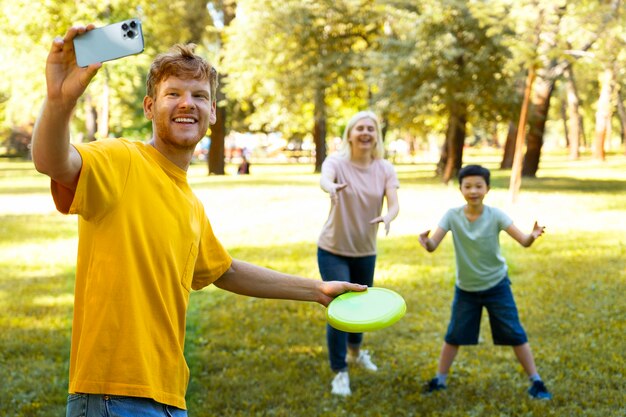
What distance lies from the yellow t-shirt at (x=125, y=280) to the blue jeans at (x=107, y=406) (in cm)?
3

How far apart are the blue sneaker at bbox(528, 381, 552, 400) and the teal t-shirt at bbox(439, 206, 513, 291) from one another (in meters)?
0.74

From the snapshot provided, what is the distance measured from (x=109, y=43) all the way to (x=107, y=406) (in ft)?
3.34

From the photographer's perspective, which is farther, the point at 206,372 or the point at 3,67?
the point at 3,67

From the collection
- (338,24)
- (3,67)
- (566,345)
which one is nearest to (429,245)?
(566,345)

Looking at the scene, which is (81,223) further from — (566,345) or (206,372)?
(566,345)

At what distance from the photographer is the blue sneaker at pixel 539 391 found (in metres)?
5.11

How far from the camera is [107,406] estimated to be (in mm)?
2156

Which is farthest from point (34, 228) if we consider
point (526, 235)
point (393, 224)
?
point (526, 235)

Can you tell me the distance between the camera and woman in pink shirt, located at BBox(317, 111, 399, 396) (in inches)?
213

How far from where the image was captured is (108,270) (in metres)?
2.17

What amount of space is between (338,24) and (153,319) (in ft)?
84.4

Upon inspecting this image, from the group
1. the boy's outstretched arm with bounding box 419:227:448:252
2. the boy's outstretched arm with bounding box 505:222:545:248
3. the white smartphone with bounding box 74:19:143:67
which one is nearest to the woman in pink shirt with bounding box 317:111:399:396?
the boy's outstretched arm with bounding box 419:227:448:252

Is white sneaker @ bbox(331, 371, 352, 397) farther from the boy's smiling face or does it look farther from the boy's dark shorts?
the boy's smiling face

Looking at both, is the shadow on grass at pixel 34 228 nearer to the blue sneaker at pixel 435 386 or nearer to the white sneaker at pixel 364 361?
the white sneaker at pixel 364 361
